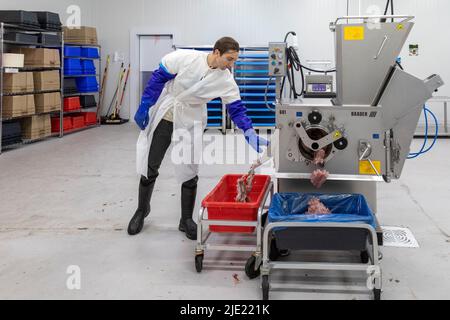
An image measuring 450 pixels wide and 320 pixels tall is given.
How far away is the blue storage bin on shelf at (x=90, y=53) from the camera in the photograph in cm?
825

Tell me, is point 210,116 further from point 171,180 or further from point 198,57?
point 198,57

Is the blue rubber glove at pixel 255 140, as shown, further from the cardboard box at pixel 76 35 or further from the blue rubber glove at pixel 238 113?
the cardboard box at pixel 76 35

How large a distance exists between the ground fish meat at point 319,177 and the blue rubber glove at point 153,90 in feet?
3.50

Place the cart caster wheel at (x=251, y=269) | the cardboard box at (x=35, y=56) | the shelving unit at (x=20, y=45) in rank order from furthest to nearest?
the cardboard box at (x=35, y=56)
the shelving unit at (x=20, y=45)
the cart caster wheel at (x=251, y=269)

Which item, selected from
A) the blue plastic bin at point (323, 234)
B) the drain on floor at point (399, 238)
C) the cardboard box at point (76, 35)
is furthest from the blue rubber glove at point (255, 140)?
the cardboard box at point (76, 35)

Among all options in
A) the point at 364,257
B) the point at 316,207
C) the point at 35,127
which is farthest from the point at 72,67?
the point at 364,257

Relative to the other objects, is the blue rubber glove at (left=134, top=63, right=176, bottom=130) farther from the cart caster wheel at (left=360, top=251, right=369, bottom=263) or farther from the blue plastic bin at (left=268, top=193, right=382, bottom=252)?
the cart caster wheel at (left=360, top=251, right=369, bottom=263)

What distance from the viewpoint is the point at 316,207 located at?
2551mm

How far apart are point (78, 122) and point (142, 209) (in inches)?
216

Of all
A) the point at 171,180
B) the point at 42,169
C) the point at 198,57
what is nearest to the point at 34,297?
the point at 198,57

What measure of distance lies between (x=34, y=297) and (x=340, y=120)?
5.82 feet

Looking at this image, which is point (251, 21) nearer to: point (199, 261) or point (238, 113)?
point (238, 113)

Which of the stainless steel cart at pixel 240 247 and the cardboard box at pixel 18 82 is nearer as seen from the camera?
the stainless steel cart at pixel 240 247
